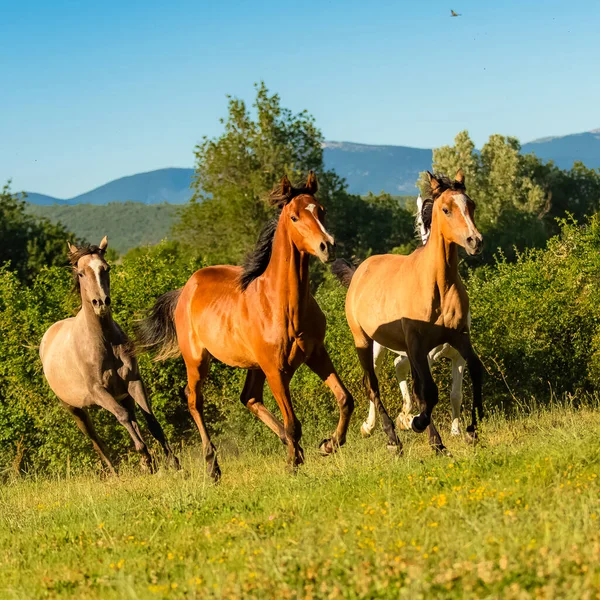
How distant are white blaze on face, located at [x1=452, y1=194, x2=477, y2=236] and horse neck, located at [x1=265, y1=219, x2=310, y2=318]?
1496 millimetres

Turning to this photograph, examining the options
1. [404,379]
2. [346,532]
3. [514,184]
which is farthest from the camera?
[514,184]

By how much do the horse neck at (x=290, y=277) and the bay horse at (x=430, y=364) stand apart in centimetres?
174

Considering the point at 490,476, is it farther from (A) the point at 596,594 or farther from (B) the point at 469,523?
(A) the point at 596,594

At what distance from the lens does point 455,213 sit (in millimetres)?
8664

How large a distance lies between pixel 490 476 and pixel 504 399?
30.4 ft

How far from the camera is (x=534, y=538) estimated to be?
4.89 m

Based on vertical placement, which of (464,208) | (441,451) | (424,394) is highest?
(464,208)

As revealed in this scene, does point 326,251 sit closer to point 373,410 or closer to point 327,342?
point 373,410

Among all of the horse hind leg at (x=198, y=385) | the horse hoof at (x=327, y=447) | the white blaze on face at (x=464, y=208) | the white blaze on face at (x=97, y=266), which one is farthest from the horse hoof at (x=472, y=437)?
the white blaze on face at (x=97, y=266)

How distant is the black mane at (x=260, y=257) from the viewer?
30.9 ft

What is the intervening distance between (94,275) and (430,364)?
3.89m

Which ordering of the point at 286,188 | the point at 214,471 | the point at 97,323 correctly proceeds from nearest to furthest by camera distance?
the point at 286,188 < the point at 214,471 < the point at 97,323

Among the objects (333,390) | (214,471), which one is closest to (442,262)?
(333,390)

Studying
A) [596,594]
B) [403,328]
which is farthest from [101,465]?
[596,594]
